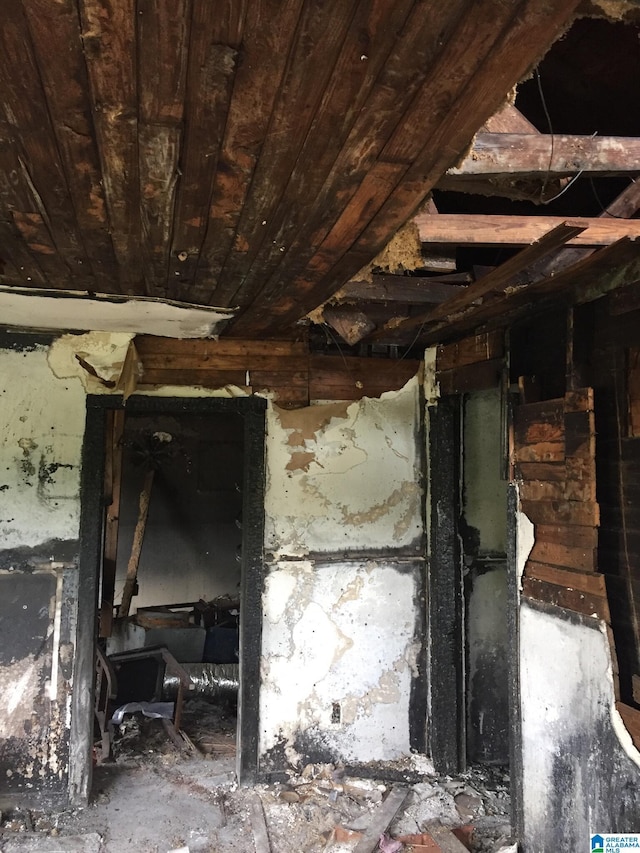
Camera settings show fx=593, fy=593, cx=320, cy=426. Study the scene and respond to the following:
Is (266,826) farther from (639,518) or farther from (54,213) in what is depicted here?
(54,213)

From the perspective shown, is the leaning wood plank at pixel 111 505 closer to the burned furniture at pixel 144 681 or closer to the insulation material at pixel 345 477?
the burned furniture at pixel 144 681

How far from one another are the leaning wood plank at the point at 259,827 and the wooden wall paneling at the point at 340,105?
266cm

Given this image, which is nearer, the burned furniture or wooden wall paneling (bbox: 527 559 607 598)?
wooden wall paneling (bbox: 527 559 607 598)

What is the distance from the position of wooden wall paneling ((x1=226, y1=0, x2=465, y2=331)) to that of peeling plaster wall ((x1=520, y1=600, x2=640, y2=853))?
1562mm

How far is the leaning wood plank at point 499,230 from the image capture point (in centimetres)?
171

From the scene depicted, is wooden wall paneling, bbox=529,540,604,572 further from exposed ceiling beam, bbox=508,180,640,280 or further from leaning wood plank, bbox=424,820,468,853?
leaning wood plank, bbox=424,820,468,853

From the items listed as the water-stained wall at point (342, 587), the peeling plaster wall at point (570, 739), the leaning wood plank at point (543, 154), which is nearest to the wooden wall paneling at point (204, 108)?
the leaning wood plank at point (543, 154)

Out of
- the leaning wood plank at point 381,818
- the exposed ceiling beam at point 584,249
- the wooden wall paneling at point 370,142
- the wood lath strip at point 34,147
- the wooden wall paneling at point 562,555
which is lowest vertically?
the leaning wood plank at point 381,818

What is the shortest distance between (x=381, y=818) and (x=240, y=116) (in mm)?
3103

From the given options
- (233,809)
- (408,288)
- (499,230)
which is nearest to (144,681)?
(233,809)

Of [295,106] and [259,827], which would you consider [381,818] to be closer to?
[259,827]

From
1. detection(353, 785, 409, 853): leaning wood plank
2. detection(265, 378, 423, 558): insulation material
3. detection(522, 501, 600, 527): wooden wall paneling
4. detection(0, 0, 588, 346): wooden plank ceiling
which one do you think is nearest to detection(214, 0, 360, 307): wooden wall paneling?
detection(0, 0, 588, 346): wooden plank ceiling

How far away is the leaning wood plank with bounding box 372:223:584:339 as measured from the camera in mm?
1533

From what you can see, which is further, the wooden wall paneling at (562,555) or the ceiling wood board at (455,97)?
the wooden wall paneling at (562,555)
